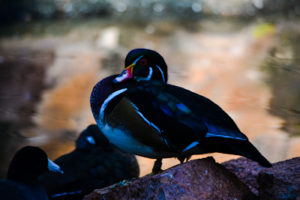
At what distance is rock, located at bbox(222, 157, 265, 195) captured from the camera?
2.89 metres

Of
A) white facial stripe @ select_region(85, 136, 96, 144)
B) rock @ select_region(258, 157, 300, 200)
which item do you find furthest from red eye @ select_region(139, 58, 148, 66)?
white facial stripe @ select_region(85, 136, 96, 144)

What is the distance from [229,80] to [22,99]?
2743mm

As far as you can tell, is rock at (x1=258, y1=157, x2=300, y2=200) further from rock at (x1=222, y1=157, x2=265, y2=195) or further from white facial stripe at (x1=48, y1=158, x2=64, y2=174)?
white facial stripe at (x1=48, y1=158, x2=64, y2=174)

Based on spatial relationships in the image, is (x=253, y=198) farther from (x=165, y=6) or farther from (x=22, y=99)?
(x=165, y=6)

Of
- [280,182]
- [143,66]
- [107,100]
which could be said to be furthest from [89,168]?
[280,182]

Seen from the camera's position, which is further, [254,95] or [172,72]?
[172,72]

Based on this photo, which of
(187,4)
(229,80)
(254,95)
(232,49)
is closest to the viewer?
(254,95)

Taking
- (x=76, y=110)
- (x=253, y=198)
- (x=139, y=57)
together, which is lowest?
(x=76, y=110)

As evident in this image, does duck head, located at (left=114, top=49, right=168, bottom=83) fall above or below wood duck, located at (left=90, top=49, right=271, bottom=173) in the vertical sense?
above

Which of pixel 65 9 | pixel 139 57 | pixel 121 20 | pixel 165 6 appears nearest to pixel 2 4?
pixel 65 9

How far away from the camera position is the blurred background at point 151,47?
5227 mm

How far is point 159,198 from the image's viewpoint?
2.38 meters

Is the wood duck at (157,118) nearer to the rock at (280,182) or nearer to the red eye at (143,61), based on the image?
the red eye at (143,61)

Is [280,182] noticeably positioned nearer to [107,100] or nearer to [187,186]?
[187,186]
